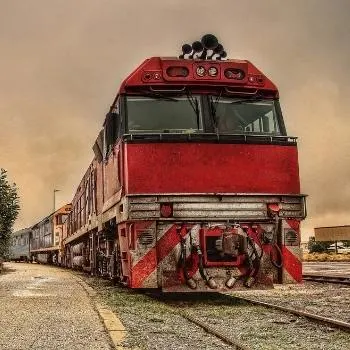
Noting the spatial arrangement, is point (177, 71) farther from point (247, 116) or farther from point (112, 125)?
point (112, 125)

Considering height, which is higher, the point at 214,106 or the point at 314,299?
the point at 214,106

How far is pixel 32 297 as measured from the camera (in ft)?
33.6

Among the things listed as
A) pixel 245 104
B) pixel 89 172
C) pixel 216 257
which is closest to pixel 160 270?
pixel 216 257

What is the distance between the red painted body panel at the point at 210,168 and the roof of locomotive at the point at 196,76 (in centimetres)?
97

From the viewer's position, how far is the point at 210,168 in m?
8.55

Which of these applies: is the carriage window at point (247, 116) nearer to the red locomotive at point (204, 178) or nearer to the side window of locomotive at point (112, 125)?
the red locomotive at point (204, 178)

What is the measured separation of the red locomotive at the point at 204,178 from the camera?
8242 millimetres

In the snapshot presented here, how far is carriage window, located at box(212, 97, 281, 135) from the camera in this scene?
8.94 m

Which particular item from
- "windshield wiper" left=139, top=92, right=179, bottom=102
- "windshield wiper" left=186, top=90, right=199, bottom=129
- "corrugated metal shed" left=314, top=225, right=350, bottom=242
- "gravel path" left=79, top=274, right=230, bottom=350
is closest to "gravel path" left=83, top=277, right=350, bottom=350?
"gravel path" left=79, top=274, right=230, bottom=350

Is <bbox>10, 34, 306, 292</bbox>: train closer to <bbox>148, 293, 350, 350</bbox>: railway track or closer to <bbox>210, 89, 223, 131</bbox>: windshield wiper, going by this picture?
<bbox>210, 89, 223, 131</bbox>: windshield wiper

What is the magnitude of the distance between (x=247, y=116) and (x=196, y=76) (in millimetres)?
1007

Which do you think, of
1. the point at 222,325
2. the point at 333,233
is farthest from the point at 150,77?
the point at 333,233

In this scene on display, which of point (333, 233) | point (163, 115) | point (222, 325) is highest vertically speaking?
point (163, 115)

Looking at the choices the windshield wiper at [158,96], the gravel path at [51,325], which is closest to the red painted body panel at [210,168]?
the windshield wiper at [158,96]
